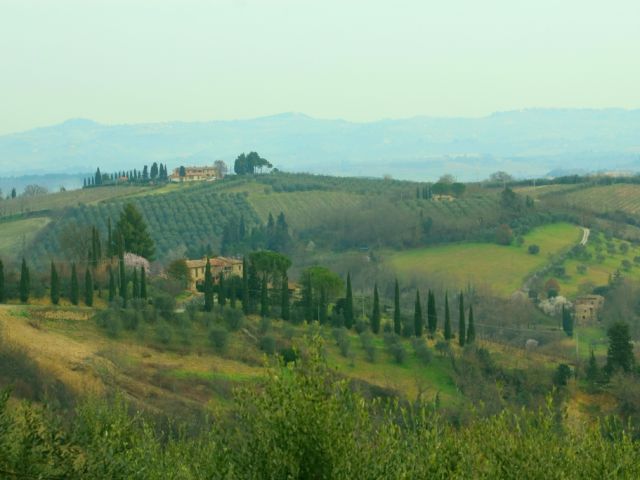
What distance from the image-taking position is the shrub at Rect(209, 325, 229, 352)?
147 ft

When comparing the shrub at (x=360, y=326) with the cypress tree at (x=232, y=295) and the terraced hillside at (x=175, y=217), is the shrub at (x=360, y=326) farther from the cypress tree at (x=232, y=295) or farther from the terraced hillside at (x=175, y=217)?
the terraced hillside at (x=175, y=217)

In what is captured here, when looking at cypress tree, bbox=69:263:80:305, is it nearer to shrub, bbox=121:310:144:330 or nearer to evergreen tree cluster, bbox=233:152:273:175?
shrub, bbox=121:310:144:330

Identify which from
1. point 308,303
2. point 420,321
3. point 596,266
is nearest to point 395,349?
point 420,321

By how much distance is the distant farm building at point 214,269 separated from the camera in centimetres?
6281

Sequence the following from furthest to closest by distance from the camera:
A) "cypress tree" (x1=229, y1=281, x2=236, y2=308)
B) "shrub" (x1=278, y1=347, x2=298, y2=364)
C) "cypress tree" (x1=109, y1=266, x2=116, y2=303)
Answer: "cypress tree" (x1=229, y1=281, x2=236, y2=308) → "cypress tree" (x1=109, y1=266, x2=116, y2=303) → "shrub" (x1=278, y1=347, x2=298, y2=364)

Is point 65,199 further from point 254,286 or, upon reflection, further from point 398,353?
point 398,353

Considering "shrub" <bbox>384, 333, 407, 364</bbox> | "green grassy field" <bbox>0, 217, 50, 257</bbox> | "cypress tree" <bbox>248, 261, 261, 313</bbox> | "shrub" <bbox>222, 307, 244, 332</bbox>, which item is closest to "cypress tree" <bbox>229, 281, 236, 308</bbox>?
"cypress tree" <bbox>248, 261, 261, 313</bbox>

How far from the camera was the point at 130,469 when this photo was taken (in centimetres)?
1708

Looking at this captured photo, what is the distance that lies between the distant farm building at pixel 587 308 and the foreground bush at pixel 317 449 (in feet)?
165

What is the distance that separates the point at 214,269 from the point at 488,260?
23451 millimetres

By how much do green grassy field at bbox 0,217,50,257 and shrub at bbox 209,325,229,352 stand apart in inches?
1737

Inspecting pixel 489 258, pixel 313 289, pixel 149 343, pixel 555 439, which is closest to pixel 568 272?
pixel 489 258

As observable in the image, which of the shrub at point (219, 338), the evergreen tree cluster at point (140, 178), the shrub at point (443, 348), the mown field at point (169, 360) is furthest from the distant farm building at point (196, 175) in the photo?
the shrub at point (219, 338)

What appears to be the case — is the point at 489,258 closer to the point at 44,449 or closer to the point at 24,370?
the point at 24,370
